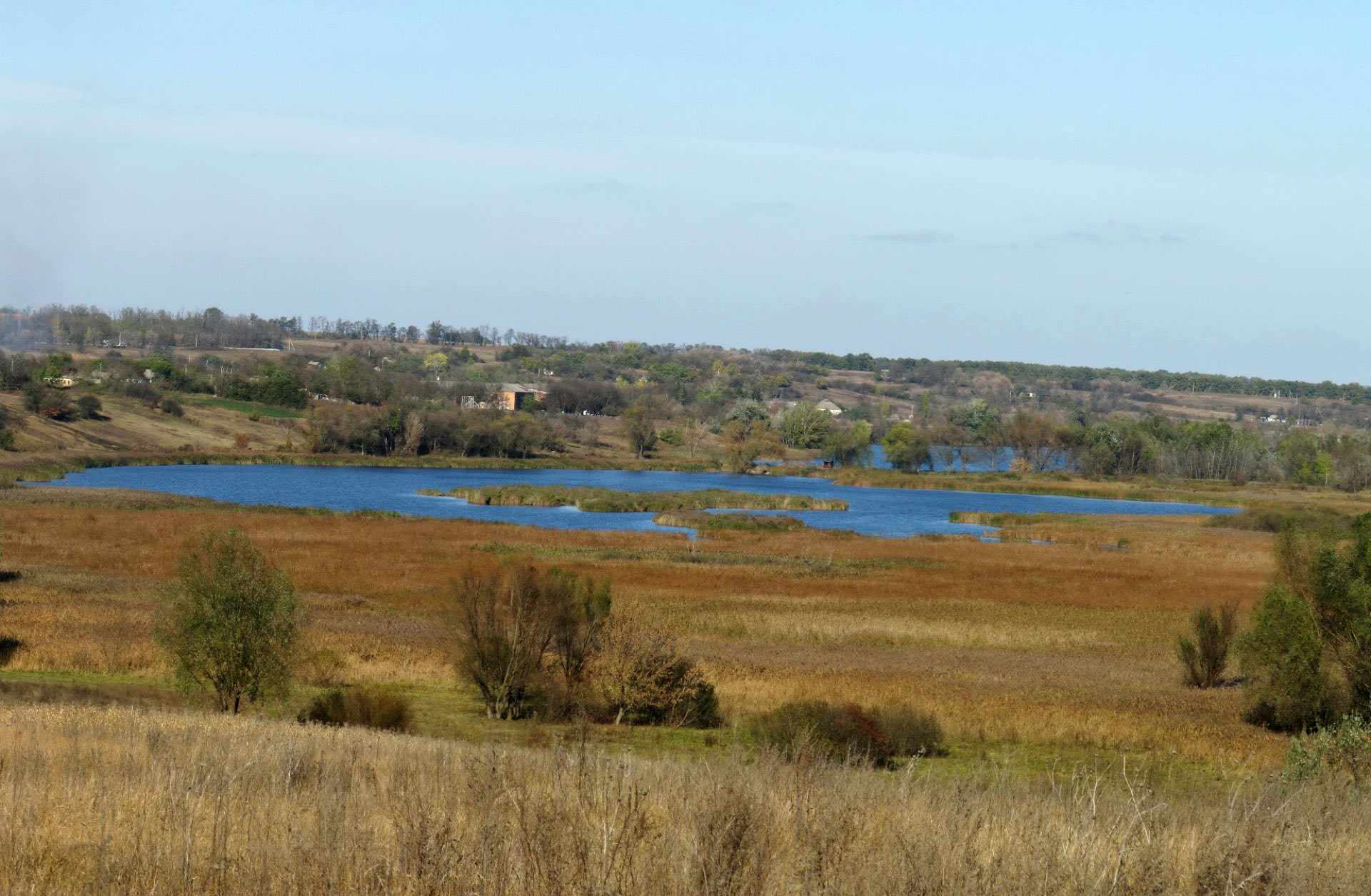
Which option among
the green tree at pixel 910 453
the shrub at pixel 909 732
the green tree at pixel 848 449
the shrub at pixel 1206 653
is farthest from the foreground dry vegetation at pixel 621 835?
the green tree at pixel 848 449

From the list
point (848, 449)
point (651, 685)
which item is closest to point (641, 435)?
point (848, 449)

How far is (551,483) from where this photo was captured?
343 ft

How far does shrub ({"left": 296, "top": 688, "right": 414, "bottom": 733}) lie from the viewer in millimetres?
17172

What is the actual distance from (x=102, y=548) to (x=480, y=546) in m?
14.4

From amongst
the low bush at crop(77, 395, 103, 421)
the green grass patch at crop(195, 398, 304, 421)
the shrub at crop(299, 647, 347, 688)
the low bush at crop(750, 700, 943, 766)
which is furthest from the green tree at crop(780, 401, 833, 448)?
the low bush at crop(750, 700, 943, 766)

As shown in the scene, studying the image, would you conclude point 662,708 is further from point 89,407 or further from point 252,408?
point 252,408

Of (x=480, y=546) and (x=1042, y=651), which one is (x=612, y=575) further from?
(x=1042, y=651)

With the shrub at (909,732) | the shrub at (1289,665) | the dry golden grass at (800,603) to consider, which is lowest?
the dry golden grass at (800,603)

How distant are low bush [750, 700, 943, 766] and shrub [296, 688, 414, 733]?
4.97 meters

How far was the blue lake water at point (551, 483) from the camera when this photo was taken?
75.9m

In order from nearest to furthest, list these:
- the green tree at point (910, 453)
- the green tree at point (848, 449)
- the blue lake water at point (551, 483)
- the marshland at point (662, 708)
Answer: the marshland at point (662, 708)
the blue lake water at point (551, 483)
the green tree at point (910, 453)
the green tree at point (848, 449)

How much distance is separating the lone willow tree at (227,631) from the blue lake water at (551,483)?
1840 inches

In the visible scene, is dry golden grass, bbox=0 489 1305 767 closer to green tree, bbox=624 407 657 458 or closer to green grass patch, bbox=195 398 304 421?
green grass patch, bbox=195 398 304 421

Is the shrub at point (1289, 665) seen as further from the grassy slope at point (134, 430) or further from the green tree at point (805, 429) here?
the green tree at point (805, 429)
